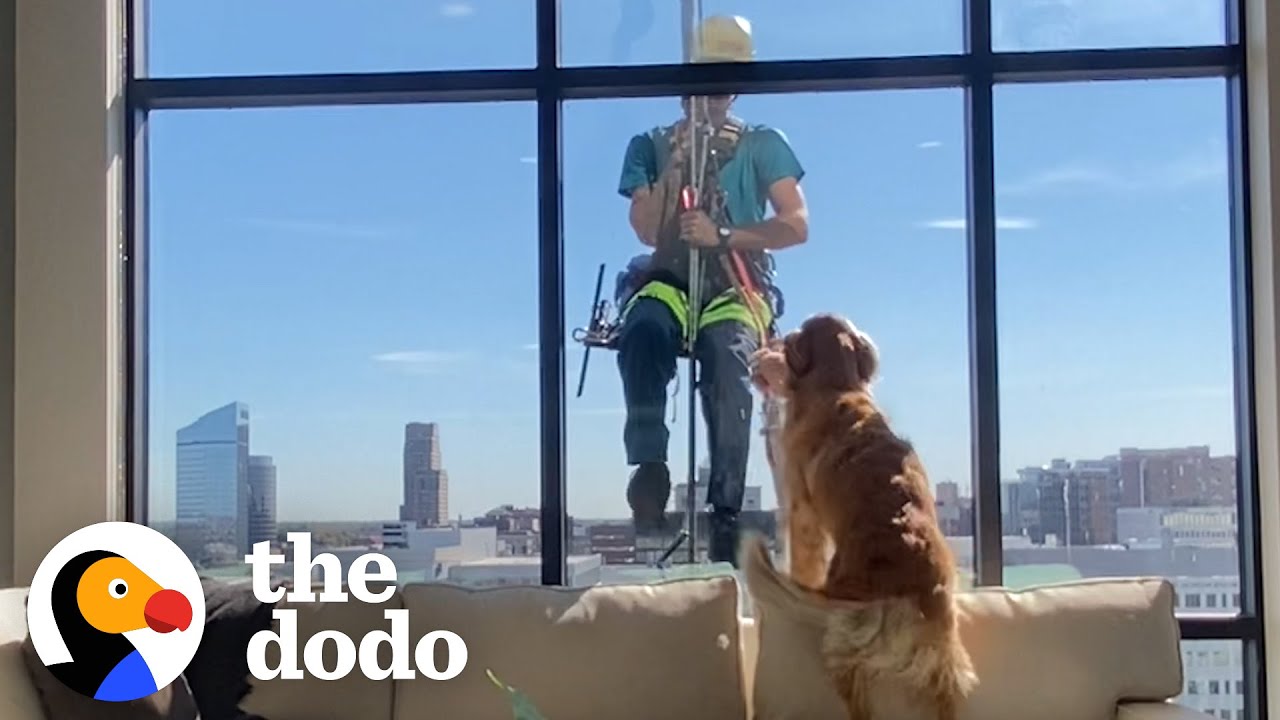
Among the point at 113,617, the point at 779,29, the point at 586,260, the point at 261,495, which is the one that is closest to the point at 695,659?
the point at 586,260

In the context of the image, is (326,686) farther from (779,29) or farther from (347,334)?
(779,29)

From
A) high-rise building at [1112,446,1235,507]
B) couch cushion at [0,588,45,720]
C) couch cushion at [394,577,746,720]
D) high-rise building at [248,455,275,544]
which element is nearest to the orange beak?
couch cushion at [0,588,45,720]

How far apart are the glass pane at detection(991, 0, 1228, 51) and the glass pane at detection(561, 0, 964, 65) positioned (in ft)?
0.48

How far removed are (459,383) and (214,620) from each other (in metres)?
1.03

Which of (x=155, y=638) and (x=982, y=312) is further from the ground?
(x=982, y=312)

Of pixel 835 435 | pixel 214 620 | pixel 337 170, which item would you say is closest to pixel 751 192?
pixel 835 435

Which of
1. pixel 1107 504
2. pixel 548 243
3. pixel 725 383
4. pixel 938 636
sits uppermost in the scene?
pixel 548 243

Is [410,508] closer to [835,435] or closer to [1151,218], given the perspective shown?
[835,435]

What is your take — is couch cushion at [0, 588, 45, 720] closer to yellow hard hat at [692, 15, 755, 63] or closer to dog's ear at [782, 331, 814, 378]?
dog's ear at [782, 331, 814, 378]

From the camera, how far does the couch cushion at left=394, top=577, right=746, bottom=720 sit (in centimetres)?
333

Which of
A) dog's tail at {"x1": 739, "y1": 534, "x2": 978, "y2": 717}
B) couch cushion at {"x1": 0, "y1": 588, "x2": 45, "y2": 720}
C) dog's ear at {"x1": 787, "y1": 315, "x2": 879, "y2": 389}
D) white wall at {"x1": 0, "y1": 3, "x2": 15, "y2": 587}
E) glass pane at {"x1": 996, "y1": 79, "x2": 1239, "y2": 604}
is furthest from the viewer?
glass pane at {"x1": 996, "y1": 79, "x2": 1239, "y2": 604}

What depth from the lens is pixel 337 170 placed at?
4.11m

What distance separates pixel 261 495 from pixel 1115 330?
100 inches

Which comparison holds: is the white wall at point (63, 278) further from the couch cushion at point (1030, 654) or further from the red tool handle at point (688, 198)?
the red tool handle at point (688, 198)
